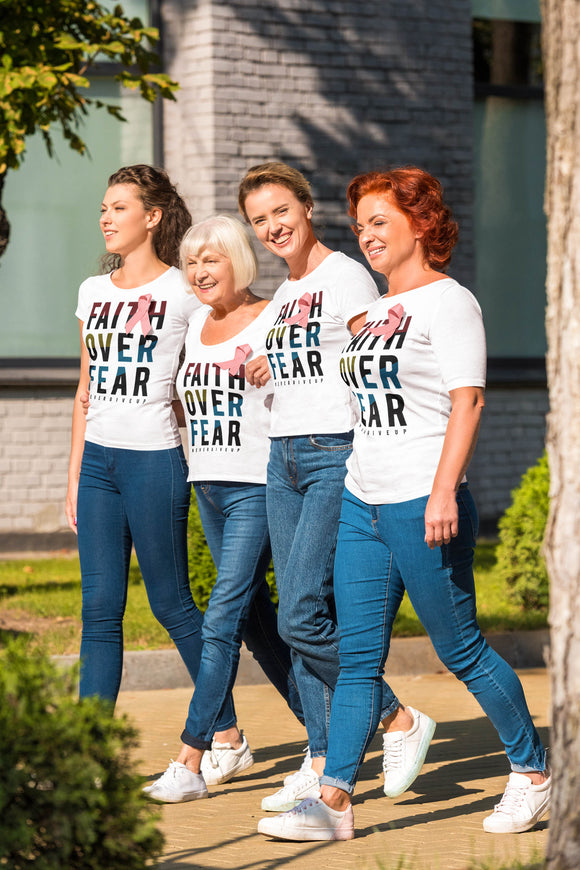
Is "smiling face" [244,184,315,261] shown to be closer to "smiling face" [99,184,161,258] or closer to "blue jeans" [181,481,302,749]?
"smiling face" [99,184,161,258]

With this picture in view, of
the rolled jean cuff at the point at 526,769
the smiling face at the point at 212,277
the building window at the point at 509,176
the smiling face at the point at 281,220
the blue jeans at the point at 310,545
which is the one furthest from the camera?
the building window at the point at 509,176

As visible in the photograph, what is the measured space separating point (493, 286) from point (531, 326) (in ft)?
2.02

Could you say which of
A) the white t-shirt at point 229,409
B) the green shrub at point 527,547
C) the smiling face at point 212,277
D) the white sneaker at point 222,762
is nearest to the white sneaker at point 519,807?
the white sneaker at point 222,762

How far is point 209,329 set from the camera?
533 cm

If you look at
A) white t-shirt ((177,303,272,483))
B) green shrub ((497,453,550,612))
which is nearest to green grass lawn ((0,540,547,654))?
green shrub ((497,453,550,612))

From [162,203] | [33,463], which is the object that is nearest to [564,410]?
[162,203]

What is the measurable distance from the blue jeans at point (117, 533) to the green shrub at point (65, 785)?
2126mm

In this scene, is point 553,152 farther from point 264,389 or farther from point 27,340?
point 27,340

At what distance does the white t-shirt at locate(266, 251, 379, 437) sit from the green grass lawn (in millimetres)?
2591

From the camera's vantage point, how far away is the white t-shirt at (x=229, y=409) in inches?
204

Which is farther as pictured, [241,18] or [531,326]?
[531,326]

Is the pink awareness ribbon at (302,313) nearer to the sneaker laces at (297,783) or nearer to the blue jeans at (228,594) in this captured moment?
the blue jeans at (228,594)

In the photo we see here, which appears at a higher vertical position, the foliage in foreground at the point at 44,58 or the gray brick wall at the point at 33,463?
the foliage in foreground at the point at 44,58

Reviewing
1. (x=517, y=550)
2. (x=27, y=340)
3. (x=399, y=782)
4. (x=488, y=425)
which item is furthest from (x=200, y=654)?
(x=488, y=425)
